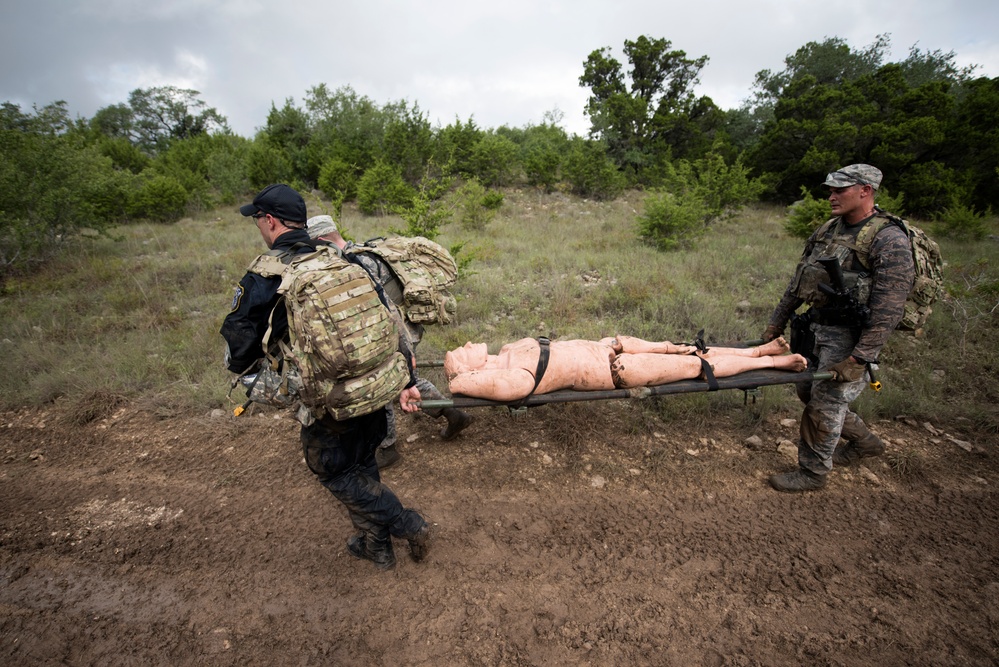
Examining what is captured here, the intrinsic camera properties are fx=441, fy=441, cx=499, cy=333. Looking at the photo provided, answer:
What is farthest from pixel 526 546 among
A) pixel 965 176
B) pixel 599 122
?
pixel 599 122

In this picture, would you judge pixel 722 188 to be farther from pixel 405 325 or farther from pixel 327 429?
pixel 327 429

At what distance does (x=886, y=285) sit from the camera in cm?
242

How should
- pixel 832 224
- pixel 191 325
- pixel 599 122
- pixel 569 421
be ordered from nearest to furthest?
1. pixel 832 224
2. pixel 569 421
3. pixel 191 325
4. pixel 599 122

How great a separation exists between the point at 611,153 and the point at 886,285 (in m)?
17.9

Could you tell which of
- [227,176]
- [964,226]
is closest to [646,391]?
[964,226]

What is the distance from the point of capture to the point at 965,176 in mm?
10703

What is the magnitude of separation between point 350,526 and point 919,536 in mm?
3066

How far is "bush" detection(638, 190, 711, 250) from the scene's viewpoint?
794 cm

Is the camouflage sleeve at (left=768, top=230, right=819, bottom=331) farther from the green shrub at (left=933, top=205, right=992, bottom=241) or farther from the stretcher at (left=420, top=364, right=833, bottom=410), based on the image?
the green shrub at (left=933, top=205, right=992, bottom=241)

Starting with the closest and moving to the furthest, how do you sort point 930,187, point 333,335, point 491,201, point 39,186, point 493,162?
point 333,335
point 39,186
point 930,187
point 491,201
point 493,162

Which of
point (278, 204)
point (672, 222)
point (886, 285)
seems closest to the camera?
point (278, 204)

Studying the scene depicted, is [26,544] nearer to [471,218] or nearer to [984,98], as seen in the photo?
[471,218]

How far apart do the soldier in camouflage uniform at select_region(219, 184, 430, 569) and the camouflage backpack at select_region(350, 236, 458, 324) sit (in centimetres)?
83

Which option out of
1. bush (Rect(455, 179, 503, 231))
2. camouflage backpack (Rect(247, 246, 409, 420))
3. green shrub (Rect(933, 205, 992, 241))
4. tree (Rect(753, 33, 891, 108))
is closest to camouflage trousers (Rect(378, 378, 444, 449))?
camouflage backpack (Rect(247, 246, 409, 420))
